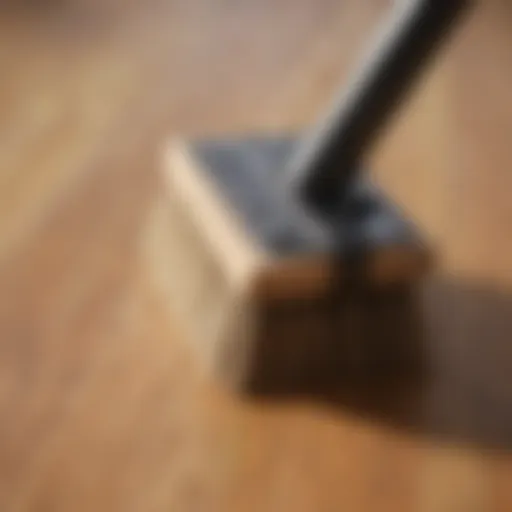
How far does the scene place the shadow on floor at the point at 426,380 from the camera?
549 millimetres

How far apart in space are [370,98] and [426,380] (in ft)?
0.44

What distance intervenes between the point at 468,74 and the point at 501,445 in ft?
1.35

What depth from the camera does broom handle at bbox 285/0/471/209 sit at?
0.52 m

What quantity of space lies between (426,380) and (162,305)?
13 centimetres

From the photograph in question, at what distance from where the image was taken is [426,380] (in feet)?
1.88

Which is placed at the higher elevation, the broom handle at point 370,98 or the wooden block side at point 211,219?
the broom handle at point 370,98

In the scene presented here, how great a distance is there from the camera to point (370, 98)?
54cm

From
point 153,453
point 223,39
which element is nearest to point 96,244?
point 153,453

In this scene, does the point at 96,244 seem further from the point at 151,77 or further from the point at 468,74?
the point at 468,74

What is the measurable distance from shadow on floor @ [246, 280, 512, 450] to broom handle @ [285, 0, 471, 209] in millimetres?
65

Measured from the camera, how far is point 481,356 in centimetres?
59

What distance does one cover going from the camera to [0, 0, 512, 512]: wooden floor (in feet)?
1.66

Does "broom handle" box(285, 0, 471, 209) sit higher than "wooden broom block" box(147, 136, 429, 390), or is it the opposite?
"broom handle" box(285, 0, 471, 209)

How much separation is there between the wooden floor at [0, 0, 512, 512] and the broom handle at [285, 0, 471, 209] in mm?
94
